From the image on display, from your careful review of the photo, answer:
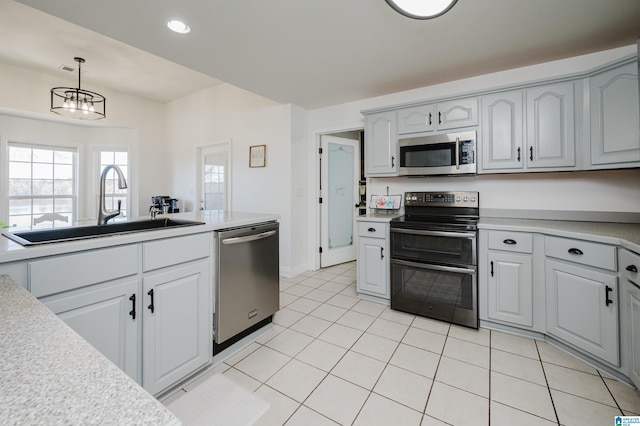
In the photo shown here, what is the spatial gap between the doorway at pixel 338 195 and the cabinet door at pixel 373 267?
4.02 feet

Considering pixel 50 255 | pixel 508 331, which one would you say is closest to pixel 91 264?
pixel 50 255

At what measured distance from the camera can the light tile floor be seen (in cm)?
151

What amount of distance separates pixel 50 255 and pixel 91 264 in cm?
15

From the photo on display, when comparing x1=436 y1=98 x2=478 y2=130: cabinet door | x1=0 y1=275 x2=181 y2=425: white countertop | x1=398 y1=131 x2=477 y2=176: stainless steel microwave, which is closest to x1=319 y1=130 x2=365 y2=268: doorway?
x1=398 y1=131 x2=477 y2=176: stainless steel microwave

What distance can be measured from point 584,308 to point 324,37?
2.72 metres

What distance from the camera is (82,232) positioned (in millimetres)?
1743

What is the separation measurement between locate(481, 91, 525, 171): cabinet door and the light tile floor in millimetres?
1534

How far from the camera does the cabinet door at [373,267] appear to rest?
115 inches

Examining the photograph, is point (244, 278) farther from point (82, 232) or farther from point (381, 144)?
point (381, 144)

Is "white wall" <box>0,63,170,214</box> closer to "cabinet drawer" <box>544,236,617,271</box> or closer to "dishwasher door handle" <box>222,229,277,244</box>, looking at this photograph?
"dishwasher door handle" <box>222,229,277,244</box>

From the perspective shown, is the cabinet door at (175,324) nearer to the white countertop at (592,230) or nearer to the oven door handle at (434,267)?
the oven door handle at (434,267)

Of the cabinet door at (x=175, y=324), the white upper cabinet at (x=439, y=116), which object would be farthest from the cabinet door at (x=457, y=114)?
the cabinet door at (x=175, y=324)

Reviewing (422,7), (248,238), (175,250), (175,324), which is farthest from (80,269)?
(422,7)

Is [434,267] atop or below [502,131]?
below
